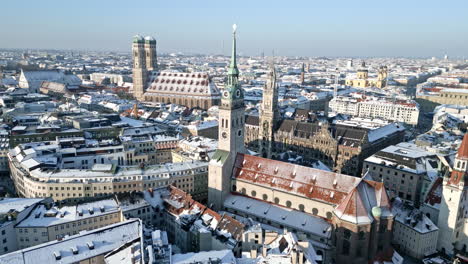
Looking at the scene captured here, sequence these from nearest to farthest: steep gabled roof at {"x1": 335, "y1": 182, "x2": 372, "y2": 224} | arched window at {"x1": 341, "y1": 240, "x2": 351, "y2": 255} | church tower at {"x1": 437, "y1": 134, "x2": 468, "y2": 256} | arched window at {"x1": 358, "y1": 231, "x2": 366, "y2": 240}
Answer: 1. steep gabled roof at {"x1": 335, "y1": 182, "x2": 372, "y2": 224}
2. arched window at {"x1": 358, "y1": 231, "x2": 366, "y2": 240}
3. arched window at {"x1": 341, "y1": 240, "x2": 351, "y2": 255}
4. church tower at {"x1": 437, "y1": 134, "x2": 468, "y2": 256}

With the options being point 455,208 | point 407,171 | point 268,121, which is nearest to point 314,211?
point 455,208

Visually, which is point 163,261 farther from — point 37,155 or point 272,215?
point 37,155

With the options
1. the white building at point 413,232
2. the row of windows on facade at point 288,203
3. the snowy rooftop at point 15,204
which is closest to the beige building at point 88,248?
the snowy rooftop at point 15,204

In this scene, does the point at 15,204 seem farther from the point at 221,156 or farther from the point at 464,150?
the point at 464,150

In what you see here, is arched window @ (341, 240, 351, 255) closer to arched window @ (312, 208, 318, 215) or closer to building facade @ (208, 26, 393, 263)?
building facade @ (208, 26, 393, 263)

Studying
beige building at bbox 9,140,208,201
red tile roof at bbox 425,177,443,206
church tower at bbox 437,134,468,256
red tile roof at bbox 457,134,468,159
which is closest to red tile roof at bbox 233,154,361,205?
beige building at bbox 9,140,208,201
